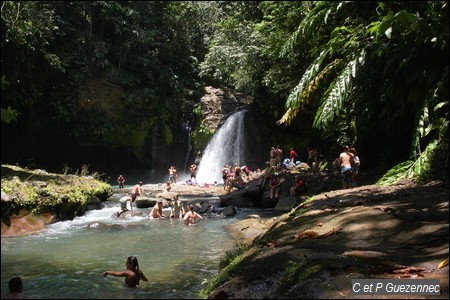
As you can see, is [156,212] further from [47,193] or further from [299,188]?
[299,188]

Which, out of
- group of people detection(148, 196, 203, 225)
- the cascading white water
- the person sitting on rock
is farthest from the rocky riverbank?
the cascading white water

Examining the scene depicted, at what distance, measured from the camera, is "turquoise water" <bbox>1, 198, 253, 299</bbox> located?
436cm

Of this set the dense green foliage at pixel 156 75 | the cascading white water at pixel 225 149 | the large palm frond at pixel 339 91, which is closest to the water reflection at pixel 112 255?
the large palm frond at pixel 339 91

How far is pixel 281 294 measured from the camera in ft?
14.5

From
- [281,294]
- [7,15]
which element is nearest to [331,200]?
[281,294]

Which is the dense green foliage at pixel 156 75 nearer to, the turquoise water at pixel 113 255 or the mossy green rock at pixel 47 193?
the mossy green rock at pixel 47 193

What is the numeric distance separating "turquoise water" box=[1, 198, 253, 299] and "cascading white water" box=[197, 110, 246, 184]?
36.5ft

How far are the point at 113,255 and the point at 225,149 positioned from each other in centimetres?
1884

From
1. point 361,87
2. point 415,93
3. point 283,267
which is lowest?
point 283,267

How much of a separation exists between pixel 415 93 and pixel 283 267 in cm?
474

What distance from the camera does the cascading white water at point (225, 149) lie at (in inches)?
1078

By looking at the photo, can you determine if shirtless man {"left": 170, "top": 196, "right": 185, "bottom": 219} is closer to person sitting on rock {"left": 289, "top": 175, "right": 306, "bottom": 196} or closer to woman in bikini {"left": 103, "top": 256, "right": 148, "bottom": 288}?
person sitting on rock {"left": 289, "top": 175, "right": 306, "bottom": 196}

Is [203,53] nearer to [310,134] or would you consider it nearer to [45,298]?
[310,134]

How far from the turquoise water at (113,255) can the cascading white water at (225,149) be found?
1111 cm
